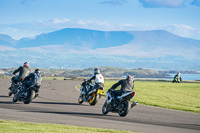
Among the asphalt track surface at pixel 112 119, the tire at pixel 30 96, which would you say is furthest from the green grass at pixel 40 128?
the tire at pixel 30 96

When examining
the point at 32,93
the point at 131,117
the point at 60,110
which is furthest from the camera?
the point at 32,93

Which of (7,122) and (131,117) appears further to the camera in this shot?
(131,117)

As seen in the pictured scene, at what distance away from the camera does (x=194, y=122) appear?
654 inches

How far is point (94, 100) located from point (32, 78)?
3.49 m

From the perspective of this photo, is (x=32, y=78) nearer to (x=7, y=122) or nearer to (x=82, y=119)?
(x=82, y=119)

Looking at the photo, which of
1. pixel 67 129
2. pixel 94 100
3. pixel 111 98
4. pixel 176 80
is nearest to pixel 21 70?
pixel 94 100

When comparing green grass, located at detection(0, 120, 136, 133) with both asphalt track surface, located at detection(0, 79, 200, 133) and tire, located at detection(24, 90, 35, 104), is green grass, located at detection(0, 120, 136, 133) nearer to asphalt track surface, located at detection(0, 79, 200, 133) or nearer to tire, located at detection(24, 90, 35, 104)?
asphalt track surface, located at detection(0, 79, 200, 133)

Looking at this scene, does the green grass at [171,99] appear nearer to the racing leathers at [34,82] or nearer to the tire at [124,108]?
the tire at [124,108]

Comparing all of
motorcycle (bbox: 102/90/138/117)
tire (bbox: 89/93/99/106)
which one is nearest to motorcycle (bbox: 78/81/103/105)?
tire (bbox: 89/93/99/106)

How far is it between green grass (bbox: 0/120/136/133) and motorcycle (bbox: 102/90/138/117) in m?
4.11

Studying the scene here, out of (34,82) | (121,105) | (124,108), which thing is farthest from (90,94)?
(124,108)

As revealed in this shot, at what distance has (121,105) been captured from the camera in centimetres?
1805

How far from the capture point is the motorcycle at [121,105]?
17.5 m

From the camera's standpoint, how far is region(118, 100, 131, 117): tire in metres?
17.5
